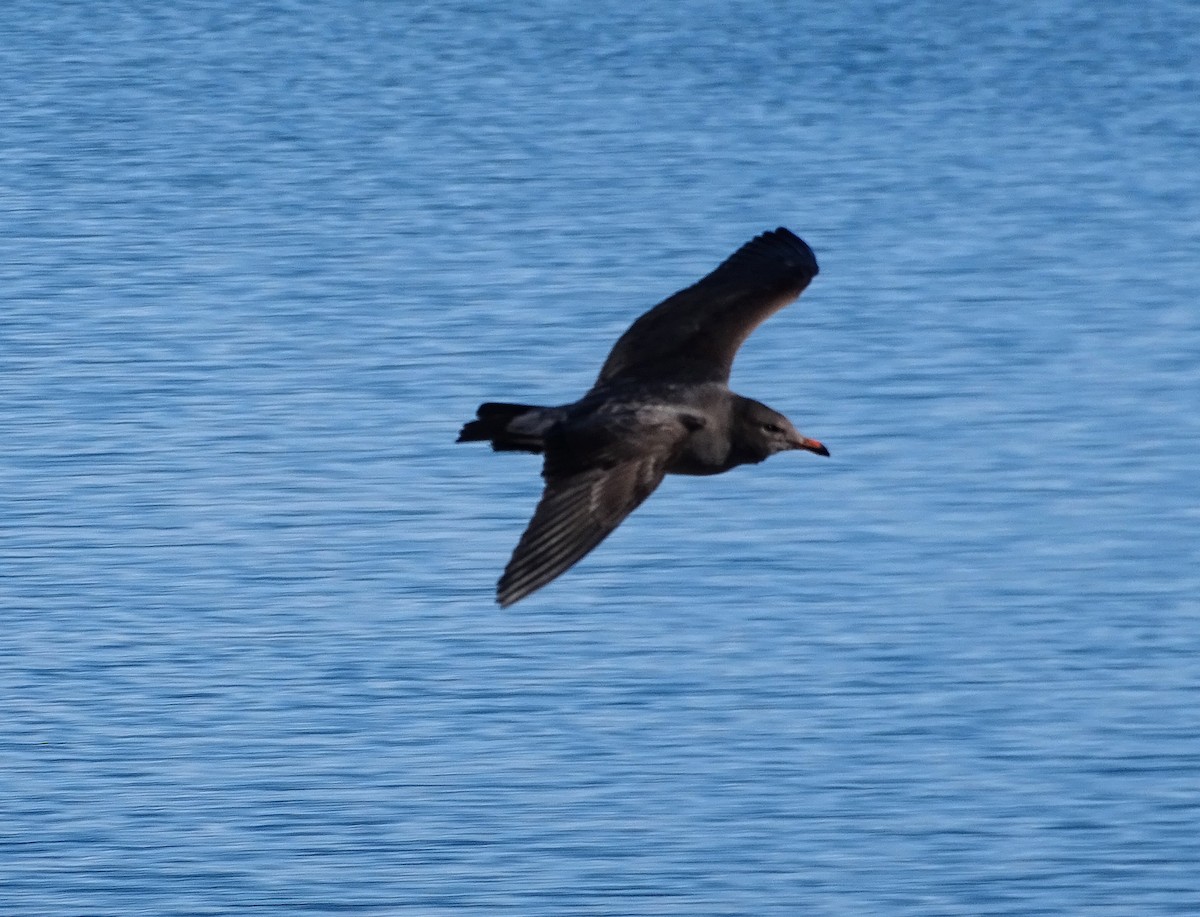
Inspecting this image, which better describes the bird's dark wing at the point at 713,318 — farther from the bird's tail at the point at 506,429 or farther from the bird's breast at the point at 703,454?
the bird's tail at the point at 506,429

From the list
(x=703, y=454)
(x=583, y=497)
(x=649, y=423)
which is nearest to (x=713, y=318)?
(x=703, y=454)

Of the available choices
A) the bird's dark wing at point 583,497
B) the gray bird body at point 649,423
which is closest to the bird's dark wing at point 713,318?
the gray bird body at point 649,423

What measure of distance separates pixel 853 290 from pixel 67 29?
1670cm

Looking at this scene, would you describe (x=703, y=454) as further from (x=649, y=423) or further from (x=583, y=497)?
(x=583, y=497)

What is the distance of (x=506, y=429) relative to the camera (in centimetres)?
843

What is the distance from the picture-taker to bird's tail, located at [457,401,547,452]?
8.40 m

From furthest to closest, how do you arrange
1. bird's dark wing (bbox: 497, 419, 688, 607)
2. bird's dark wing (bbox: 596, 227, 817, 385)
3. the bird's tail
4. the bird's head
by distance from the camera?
bird's dark wing (bbox: 596, 227, 817, 385) < the bird's head < the bird's tail < bird's dark wing (bbox: 497, 419, 688, 607)

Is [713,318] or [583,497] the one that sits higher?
[713,318]

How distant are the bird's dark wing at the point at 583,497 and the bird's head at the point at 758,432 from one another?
34 cm

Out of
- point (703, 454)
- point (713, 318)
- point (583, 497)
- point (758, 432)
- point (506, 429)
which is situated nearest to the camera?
point (583, 497)

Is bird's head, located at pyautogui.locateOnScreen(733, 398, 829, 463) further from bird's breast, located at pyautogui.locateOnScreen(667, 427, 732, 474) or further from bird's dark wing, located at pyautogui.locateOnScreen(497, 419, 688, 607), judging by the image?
bird's dark wing, located at pyautogui.locateOnScreen(497, 419, 688, 607)

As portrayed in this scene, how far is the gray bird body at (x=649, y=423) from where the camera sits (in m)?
7.93

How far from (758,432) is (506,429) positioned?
0.94 metres

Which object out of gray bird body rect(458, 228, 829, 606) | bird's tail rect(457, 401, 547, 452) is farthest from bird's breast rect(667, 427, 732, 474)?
bird's tail rect(457, 401, 547, 452)
